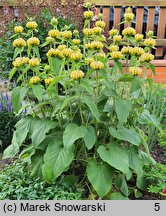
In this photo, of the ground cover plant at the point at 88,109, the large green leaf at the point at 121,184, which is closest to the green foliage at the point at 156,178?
the ground cover plant at the point at 88,109

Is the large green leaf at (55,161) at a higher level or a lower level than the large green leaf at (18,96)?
lower

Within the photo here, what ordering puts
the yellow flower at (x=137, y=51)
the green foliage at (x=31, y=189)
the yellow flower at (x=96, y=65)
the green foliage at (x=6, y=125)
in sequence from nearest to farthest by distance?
the yellow flower at (x=96, y=65)
the yellow flower at (x=137, y=51)
the green foliage at (x=31, y=189)
the green foliage at (x=6, y=125)

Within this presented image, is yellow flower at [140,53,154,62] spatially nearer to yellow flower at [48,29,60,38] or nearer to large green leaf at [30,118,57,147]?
yellow flower at [48,29,60,38]

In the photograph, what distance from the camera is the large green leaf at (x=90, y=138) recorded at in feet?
7.41

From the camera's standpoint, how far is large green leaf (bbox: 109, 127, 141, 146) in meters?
2.35

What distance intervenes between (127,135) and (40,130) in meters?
0.56

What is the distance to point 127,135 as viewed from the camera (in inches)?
93.8

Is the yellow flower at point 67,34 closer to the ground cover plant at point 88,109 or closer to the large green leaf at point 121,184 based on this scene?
the ground cover plant at point 88,109

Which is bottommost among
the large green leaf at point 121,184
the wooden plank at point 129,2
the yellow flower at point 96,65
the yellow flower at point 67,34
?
the large green leaf at point 121,184

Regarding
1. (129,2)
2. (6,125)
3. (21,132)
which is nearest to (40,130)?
(21,132)

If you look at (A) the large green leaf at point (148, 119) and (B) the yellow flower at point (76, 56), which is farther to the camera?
(A) the large green leaf at point (148, 119)

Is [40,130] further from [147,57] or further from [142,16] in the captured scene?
[142,16]

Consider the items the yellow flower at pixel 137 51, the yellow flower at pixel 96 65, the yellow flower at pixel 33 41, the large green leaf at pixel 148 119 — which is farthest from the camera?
the large green leaf at pixel 148 119

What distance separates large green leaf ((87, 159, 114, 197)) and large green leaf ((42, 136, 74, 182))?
0.16 metres
